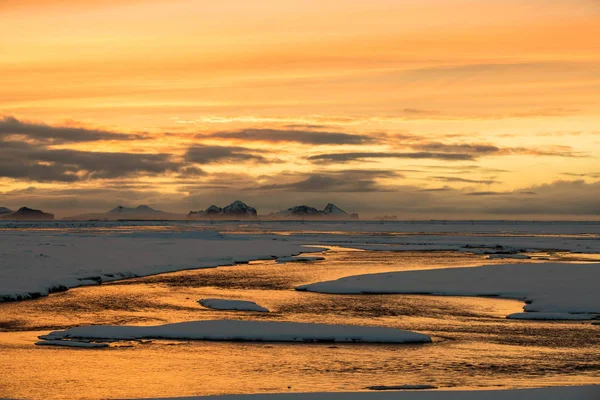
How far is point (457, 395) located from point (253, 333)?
28.1ft

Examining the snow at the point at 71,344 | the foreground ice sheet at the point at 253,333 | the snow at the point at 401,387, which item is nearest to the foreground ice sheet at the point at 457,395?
the snow at the point at 401,387

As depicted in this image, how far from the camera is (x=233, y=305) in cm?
2752

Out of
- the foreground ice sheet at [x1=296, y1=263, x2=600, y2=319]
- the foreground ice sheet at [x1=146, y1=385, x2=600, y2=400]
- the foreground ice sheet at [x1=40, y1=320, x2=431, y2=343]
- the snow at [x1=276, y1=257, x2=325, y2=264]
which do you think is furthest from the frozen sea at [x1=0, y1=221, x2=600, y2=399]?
the snow at [x1=276, y1=257, x2=325, y2=264]

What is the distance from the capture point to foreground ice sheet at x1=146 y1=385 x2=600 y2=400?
14.1 metres

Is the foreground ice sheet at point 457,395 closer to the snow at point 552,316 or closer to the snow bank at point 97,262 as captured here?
the snow at point 552,316

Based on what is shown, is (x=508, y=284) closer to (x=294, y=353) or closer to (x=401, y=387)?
(x=294, y=353)

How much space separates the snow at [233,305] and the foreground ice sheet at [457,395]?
12.3 m

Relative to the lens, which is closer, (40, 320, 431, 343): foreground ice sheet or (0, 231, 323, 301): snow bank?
(40, 320, 431, 343): foreground ice sheet

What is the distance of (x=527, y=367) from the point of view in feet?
57.6

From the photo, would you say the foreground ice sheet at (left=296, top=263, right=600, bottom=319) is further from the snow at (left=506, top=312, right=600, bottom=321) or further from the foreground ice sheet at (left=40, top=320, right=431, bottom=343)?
the foreground ice sheet at (left=40, top=320, right=431, bottom=343)

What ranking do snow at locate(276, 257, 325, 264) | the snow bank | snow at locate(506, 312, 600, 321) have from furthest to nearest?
snow at locate(276, 257, 325, 264), the snow bank, snow at locate(506, 312, 600, 321)

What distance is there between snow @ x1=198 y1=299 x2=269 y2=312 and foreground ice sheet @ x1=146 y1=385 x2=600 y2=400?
12318mm

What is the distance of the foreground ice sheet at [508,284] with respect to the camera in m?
28.4

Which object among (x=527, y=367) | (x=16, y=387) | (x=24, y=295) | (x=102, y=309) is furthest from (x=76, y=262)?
(x=527, y=367)
